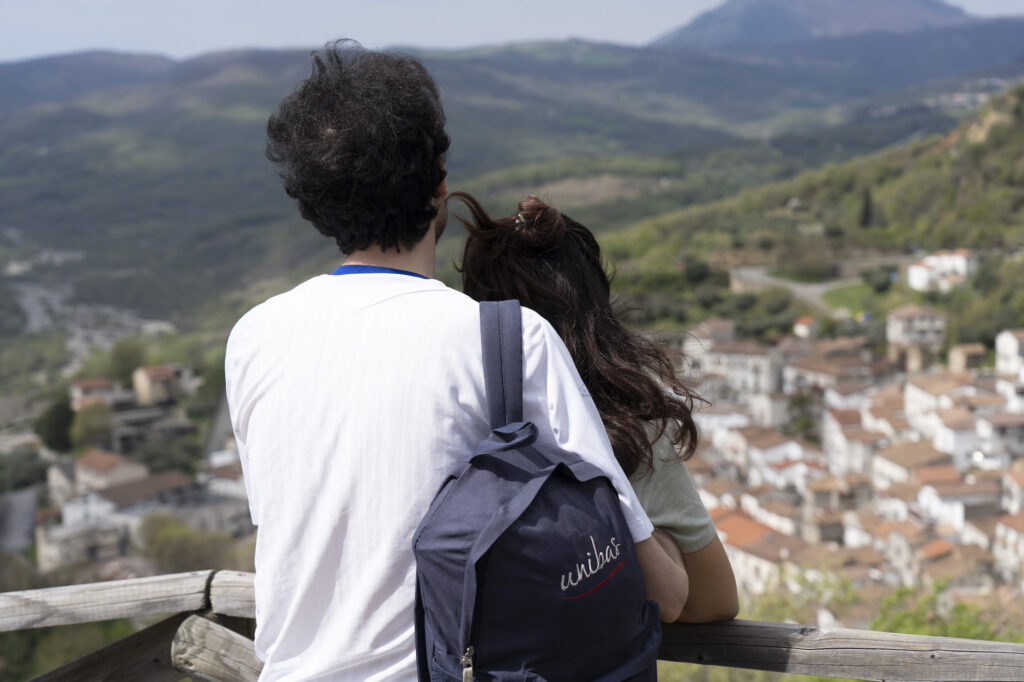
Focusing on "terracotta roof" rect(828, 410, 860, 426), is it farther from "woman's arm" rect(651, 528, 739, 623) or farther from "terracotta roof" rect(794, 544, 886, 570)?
"woman's arm" rect(651, 528, 739, 623)

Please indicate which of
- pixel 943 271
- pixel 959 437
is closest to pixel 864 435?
pixel 959 437

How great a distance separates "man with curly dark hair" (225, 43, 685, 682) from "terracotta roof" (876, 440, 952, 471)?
1924cm

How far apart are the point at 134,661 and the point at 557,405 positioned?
1.02 meters

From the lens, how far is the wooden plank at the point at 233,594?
1.41m

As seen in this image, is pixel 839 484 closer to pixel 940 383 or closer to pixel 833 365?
pixel 940 383

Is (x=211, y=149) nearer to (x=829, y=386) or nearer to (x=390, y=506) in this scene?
(x=829, y=386)

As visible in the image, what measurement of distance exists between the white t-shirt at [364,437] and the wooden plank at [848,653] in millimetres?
450

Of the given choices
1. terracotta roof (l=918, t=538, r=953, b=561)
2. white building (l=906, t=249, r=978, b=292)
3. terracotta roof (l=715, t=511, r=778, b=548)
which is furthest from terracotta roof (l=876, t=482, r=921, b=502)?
white building (l=906, t=249, r=978, b=292)

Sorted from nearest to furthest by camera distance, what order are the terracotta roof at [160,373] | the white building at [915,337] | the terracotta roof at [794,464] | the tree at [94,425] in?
1. the terracotta roof at [794,464]
2. the white building at [915,337]
3. the tree at [94,425]
4. the terracotta roof at [160,373]

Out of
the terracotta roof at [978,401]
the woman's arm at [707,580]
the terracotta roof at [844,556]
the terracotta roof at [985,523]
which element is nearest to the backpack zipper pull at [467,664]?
the woman's arm at [707,580]

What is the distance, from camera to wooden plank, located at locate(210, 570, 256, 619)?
1.41 meters

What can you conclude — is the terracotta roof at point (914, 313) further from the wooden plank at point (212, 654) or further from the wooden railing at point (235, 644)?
the wooden plank at point (212, 654)

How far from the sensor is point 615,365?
1.06m

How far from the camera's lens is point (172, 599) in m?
1.44
